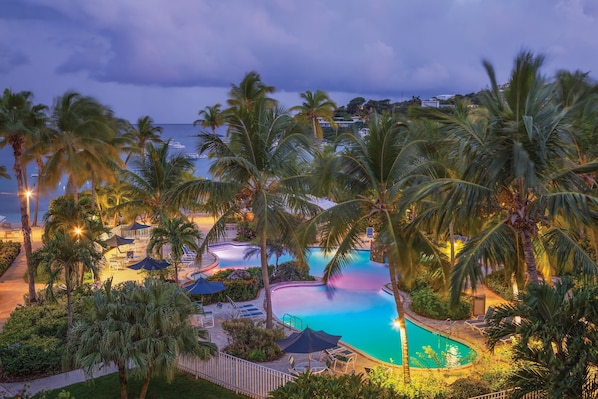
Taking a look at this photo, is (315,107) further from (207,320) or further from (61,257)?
(61,257)

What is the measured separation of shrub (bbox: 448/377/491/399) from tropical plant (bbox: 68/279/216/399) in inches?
211

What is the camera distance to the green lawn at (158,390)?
11.8 metres

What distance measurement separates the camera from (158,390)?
1205cm

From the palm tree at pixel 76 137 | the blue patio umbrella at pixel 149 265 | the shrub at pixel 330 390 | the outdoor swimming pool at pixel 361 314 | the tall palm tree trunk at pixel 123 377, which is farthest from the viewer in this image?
the palm tree at pixel 76 137

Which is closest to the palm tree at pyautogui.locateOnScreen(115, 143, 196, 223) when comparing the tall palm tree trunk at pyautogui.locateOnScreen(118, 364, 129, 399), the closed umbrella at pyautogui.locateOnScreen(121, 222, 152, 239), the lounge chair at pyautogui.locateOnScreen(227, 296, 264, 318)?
the closed umbrella at pyautogui.locateOnScreen(121, 222, 152, 239)

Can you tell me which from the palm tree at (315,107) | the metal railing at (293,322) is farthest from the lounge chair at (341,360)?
the palm tree at (315,107)

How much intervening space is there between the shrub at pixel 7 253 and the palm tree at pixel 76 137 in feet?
14.8

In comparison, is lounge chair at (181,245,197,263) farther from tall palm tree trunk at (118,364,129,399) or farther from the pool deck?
tall palm tree trunk at (118,364,129,399)

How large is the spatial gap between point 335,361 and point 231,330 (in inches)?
137

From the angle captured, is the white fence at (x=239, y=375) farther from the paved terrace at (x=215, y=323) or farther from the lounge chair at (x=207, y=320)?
the lounge chair at (x=207, y=320)

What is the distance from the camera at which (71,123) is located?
22.8 meters

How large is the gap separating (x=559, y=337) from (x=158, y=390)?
Result: 352 inches

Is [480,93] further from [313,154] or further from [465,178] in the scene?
[313,154]

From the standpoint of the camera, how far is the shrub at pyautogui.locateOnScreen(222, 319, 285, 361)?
1414cm
